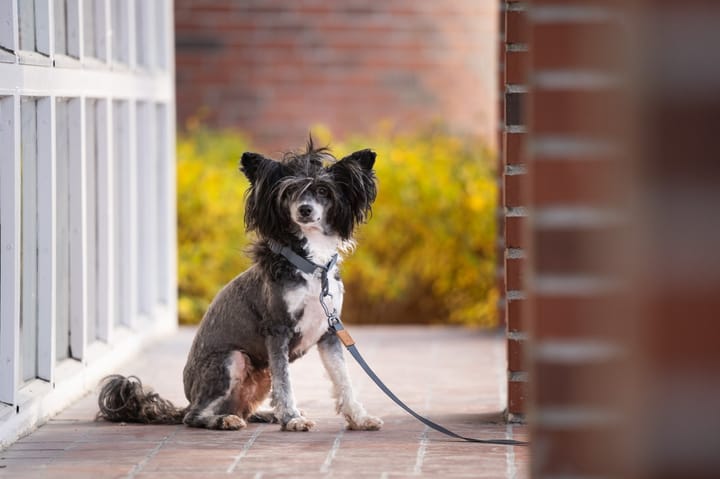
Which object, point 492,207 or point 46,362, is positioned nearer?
point 46,362

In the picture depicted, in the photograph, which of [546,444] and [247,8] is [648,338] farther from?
[247,8]

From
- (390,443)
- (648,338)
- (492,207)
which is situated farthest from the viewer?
(492,207)

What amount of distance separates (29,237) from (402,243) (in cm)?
413

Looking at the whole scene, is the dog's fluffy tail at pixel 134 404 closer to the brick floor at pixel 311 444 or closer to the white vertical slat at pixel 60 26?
the brick floor at pixel 311 444

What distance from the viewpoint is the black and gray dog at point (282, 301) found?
535 cm

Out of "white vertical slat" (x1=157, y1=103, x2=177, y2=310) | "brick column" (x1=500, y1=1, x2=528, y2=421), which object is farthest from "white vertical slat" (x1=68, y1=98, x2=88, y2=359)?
"white vertical slat" (x1=157, y1=103, x2=177, y2=310)

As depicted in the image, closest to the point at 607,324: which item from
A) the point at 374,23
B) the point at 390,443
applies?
the point at 390,443

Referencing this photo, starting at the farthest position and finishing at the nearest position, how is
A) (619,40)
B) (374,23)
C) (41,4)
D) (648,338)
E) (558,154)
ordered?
(374,23), (41,4), (558,154), (619,40), (648,338)

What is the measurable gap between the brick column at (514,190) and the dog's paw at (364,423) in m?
0.60

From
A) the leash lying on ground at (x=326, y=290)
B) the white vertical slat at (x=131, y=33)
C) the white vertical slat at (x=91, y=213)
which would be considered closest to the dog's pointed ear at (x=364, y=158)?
the leash lying on ground at (x=326, y=290)

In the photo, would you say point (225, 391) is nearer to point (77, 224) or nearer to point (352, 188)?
point (352, 188)

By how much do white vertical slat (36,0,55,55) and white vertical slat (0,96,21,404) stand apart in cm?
59

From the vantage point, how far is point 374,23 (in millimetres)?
10758

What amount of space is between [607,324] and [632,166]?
1.25ft
